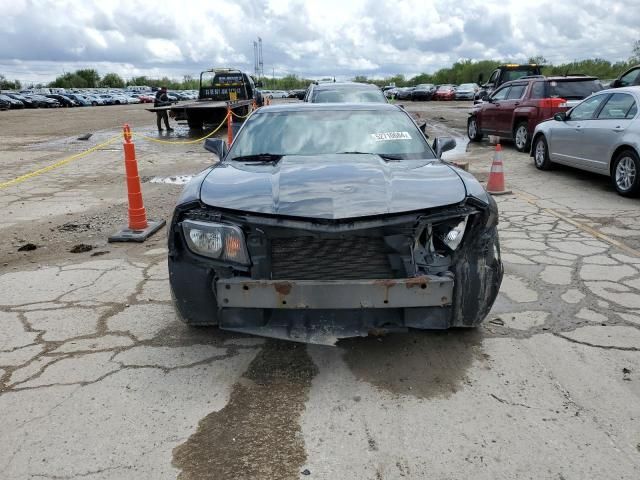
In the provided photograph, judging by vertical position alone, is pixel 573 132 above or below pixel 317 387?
above

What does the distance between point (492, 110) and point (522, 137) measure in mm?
1608

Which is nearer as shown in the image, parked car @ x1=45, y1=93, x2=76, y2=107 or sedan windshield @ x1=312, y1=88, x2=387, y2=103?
sedan windshield @ x1=312, y1=88, x2=387, y2=103

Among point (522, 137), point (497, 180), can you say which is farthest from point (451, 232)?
point (522, 137)

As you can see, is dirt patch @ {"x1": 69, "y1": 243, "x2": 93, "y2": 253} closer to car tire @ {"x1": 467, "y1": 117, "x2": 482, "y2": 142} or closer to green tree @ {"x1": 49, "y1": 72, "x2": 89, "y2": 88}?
car tire @ {"x1": 467, "y1": 117, "x2": 482, "y2": 142}

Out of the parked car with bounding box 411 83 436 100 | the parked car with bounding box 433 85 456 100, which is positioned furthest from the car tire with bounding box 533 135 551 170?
the parked car with bounding box 411 83 436 100

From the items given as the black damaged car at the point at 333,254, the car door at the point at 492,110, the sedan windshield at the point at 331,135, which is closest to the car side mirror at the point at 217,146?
the sedan windshield at the point at 331,135

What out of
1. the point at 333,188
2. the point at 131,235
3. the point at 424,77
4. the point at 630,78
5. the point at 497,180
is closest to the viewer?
the point at 333,188

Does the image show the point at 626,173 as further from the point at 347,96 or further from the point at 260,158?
the point at 260,158

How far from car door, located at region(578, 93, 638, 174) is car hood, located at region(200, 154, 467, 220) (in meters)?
5.49

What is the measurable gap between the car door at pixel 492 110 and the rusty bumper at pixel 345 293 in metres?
12.1

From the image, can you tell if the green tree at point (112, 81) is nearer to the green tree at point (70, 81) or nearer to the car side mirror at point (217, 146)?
the green tree at point (70, 81)

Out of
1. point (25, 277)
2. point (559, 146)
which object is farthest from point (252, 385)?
point (559, 146)

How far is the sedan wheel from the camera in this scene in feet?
41.2

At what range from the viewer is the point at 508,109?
43.4 feet
